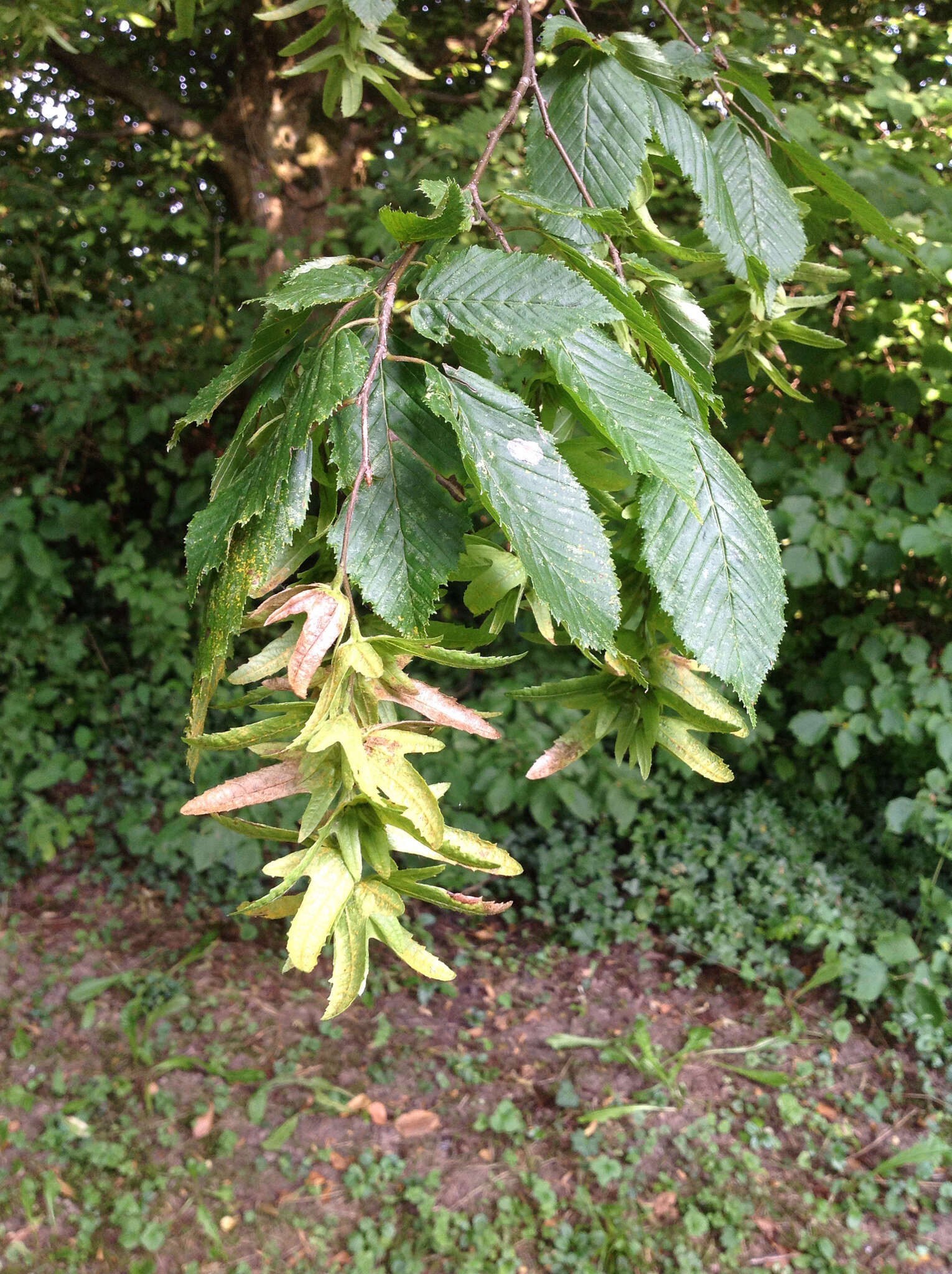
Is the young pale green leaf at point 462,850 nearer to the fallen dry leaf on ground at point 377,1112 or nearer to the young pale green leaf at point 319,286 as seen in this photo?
the young pale green leaf at point 319,286

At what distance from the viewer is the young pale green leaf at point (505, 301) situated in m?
0.67

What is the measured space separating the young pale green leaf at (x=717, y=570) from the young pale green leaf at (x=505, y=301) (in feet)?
0.52

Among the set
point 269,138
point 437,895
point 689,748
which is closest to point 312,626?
point 437,895

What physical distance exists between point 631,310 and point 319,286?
0.78ft

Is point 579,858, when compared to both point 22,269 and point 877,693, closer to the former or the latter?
point 877,693

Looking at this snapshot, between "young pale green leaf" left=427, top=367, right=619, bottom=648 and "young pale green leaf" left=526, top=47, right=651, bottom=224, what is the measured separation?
39 centimetres

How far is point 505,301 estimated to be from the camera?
2.25ft

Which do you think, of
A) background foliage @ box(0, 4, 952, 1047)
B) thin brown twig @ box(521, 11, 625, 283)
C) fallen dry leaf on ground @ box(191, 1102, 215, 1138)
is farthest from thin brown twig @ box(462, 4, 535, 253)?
fallen dry leaf on ground @ box(191, 1102, 215, 1138)

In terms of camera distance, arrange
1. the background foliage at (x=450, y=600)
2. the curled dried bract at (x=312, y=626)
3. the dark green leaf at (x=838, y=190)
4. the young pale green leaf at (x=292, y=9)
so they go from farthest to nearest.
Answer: the background foliage at (x=450, y=600) < the young pale green leaf at (x=292, y=9) < the dark green leaf at (x=838, y=190) < the curled dried bract at (x=312, y=626)

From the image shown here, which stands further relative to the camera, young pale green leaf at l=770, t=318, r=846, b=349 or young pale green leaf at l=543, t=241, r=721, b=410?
young pale green leaf at l=770, t=318, r=846, b=349

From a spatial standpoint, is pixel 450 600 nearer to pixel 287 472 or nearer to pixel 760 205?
pixel 760 205

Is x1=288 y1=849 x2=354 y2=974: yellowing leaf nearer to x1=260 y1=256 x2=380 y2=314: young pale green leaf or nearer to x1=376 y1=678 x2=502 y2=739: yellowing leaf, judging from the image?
x1=376 y1=678 x2=502 y2=739: yellowing leaf

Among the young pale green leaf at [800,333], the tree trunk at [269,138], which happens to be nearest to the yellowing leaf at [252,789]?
the young pale green leaf at [800,333]

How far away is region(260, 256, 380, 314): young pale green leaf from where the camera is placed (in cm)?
66
